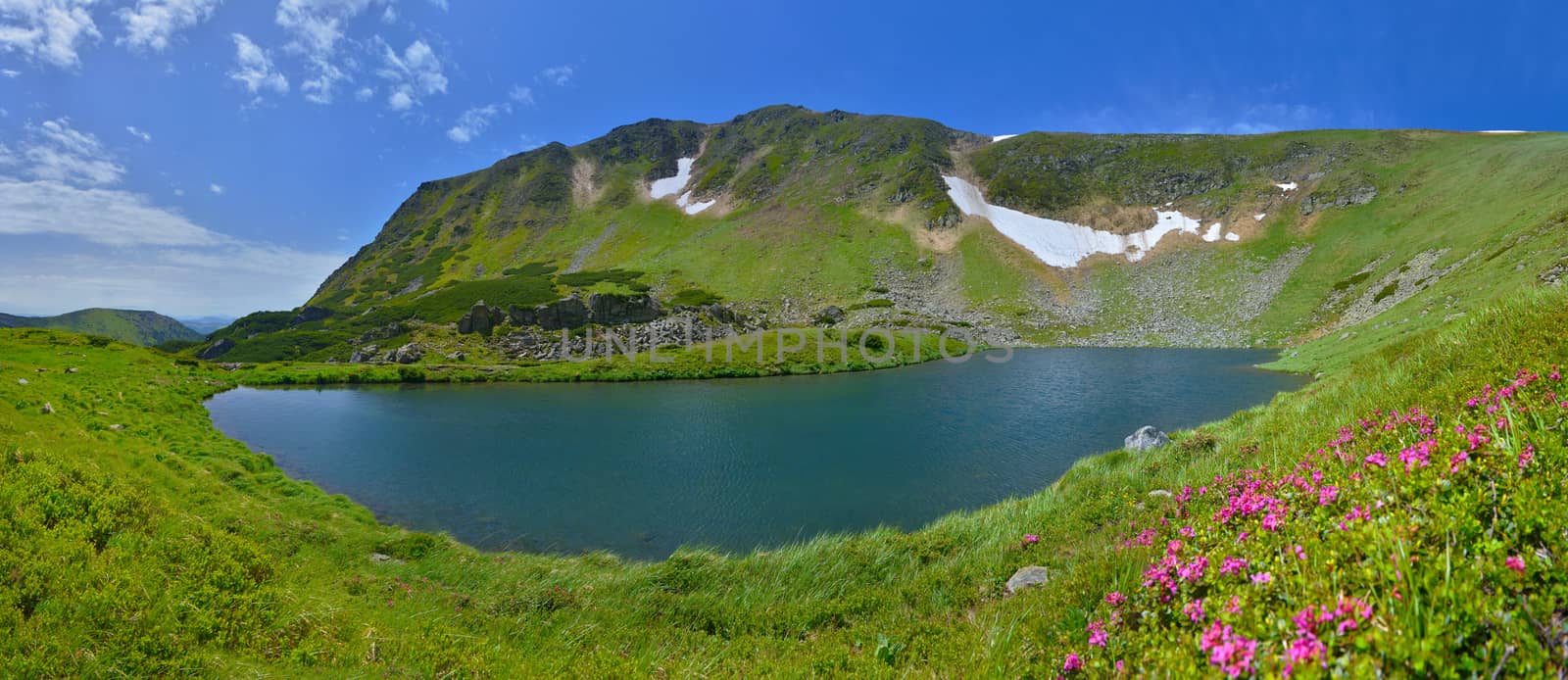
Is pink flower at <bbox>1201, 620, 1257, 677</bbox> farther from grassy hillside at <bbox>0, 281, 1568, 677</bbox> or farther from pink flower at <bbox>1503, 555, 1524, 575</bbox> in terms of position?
pink flower at <bbox>1503, 555, 1524, 575</bbox>

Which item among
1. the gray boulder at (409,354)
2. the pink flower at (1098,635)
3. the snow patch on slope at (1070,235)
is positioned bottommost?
the pink flower at (1098,635)

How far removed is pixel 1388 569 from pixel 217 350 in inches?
7621

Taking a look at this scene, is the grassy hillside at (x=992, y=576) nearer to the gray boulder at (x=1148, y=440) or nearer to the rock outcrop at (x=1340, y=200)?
the gray boulder at (x=1148, y=440)

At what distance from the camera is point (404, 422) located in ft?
142

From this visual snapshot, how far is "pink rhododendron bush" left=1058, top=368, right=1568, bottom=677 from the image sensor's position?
3277mm

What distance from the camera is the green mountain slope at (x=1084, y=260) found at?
266 ft

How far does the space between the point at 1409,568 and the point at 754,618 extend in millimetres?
9323

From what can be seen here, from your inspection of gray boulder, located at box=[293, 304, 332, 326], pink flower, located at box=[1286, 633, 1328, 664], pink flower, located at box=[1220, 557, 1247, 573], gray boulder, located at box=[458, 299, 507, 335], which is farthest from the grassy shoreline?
gray boulder, located at box=[293, 304, 332, 326]

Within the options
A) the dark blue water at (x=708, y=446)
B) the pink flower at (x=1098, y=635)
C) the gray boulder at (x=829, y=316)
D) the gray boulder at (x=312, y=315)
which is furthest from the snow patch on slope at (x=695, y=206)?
the pink flower at (x=1098, y=635)

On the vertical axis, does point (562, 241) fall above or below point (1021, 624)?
above

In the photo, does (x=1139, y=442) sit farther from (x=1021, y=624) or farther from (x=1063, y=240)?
(x=1063, y=240)

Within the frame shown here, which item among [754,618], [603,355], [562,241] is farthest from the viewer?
[562,241]

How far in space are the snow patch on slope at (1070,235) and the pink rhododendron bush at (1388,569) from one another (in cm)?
13572

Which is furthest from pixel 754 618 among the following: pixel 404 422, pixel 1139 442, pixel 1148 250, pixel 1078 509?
pixel 1148 250
